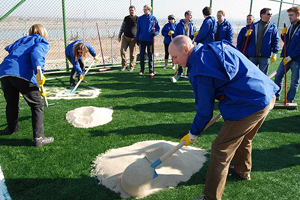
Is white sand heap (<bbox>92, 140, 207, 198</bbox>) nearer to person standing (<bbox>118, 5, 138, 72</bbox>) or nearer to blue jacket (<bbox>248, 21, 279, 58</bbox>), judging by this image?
blue jacket (<bbox>248, 21, 279, 58</bbox>)

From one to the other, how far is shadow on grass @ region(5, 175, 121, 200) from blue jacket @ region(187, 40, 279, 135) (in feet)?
4.72

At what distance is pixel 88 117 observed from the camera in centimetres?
455

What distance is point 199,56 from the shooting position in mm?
2111

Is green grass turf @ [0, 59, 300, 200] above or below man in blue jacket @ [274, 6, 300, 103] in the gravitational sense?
below

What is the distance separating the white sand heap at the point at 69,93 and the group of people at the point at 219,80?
0.58 m

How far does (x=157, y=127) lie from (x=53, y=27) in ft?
44.5

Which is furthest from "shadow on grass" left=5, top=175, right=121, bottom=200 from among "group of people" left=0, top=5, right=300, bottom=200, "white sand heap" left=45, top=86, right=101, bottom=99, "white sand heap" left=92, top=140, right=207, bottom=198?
"white sand heap" left=45, top=86, right=101, bottom=99

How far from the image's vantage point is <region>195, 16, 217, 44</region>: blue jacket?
6795 mm

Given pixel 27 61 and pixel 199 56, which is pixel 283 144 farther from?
pixel 27 61

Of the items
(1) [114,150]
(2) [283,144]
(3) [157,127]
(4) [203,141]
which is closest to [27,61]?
(1) [114,150]

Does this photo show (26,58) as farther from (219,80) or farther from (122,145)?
(219,80)

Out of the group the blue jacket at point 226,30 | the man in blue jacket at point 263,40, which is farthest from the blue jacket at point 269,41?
the blue jacket at point 226,30

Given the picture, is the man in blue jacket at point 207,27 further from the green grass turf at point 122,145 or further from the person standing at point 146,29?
the green grass turf at point 122,145

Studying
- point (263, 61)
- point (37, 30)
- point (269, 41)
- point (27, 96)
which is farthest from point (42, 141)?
point (269, 41)
